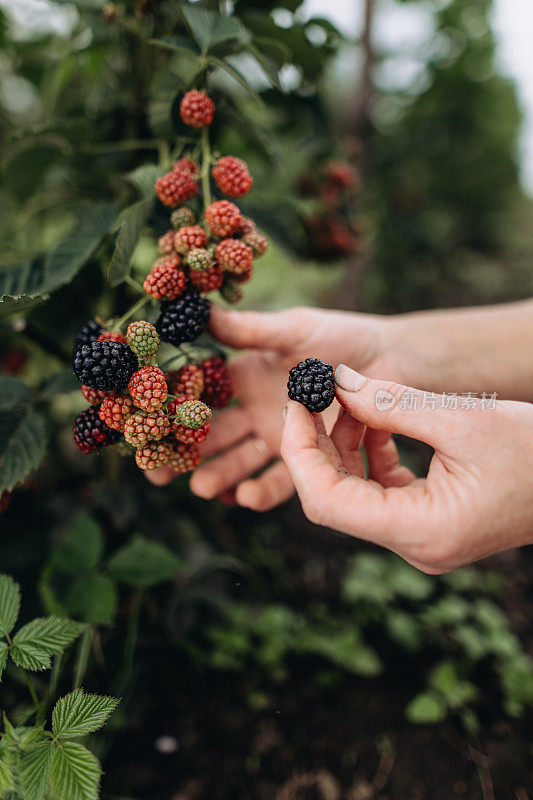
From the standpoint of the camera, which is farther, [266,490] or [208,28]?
[266,490]

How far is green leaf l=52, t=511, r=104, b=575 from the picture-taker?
3.29ft

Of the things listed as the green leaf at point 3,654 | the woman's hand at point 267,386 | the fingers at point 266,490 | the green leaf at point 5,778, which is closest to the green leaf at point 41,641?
the green leaf at point 3,654

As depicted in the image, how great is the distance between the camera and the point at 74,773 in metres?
0.61

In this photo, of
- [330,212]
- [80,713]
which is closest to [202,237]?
[80,713]

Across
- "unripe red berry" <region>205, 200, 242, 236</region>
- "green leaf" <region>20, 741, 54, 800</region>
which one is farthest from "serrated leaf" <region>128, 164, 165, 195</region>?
"green leaf" <region>20, 741, 54, 800</region>

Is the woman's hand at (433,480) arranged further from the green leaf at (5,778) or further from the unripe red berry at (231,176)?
the green leaf at (5,778)

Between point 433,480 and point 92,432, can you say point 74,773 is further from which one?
point 433,480

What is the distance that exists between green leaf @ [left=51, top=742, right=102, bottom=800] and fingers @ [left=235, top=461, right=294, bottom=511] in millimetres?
524

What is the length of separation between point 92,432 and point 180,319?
0.22m

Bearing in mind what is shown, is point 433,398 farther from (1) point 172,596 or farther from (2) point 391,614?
(2) point 391,614

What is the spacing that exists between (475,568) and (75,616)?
1.69m

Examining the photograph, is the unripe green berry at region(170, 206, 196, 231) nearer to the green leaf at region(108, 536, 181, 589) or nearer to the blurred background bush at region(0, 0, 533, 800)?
the blurred background bush at region(0, 0, 533, 800)

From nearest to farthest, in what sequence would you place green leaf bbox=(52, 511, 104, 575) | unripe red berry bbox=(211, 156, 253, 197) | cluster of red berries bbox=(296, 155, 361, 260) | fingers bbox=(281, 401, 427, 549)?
fingers bbox=(281, 401, 427, 549) < unripe red berry bbox=(211, 156, 253, 197) < green leaf bbox=(52, 511, 104, 575) < cluster of red berries bbox=(296, 155, 361, 260)

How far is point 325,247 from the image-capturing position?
5.49 ft
